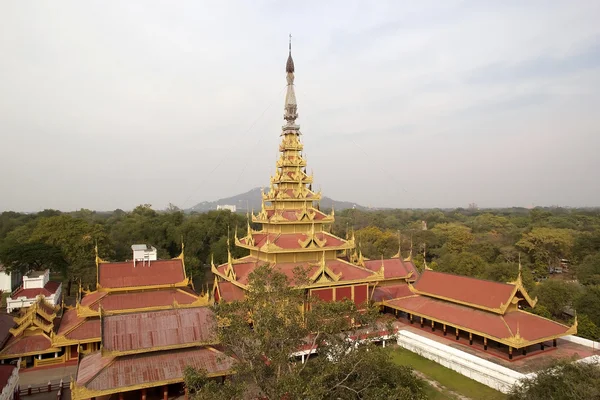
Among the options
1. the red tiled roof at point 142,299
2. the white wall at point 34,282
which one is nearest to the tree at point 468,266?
the red tiled roof at point 142,299

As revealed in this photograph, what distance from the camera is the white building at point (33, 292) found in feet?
92.8

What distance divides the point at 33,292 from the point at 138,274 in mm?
13562

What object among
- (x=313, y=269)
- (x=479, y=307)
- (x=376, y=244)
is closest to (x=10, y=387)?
(x=313, y=269)

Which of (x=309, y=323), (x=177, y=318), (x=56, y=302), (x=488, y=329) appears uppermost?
(x=309, y=323)

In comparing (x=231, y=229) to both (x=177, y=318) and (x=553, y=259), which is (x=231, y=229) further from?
(x=553, y=259)

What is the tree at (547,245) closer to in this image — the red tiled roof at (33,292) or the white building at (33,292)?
the white building at (33,292)

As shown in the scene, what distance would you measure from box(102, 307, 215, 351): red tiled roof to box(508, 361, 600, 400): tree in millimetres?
10446

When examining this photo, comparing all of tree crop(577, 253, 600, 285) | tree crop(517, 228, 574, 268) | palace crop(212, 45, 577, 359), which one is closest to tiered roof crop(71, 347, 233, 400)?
palace crop(212, 45, 577, 359)

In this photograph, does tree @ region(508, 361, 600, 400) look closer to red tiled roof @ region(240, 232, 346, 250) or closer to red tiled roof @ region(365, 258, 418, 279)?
red tiled roof @ region(240, 232, 346, 250)

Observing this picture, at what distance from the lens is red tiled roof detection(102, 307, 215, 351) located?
14.3 metres

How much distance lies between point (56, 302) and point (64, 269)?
6545mm

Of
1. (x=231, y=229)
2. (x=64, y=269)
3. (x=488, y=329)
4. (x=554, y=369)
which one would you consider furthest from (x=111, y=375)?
(x=231, y=229)

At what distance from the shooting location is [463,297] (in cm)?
2094

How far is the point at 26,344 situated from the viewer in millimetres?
18516
